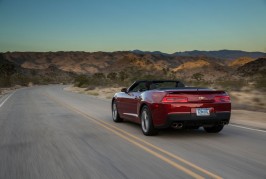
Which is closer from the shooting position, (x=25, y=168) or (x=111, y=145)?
(x=25, y=168)

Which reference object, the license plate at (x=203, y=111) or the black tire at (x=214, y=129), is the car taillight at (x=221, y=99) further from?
the black tire at (x=214, y=129)

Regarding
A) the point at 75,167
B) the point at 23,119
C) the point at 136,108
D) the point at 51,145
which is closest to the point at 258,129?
the point at 136,108

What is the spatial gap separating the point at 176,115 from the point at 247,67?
119953 mm

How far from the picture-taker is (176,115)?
380 inches

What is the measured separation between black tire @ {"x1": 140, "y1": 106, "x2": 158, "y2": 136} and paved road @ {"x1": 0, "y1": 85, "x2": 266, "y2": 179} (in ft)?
0.65

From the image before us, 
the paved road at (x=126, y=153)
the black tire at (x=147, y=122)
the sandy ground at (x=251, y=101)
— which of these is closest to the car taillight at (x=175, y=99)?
the black tire at (x=147, y=122)

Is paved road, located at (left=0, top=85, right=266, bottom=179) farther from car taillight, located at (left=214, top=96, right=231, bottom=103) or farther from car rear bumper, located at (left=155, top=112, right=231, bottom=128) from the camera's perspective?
car taillight, located at (left=214, top=96, right=231, bottom=103)

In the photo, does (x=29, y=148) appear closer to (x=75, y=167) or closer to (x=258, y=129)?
(x=75, y=167)

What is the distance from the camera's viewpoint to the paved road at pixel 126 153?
20.8ft

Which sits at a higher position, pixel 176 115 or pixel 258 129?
pixel 176 115

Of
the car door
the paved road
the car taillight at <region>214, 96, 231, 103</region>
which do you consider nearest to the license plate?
the car taillight at <region>214, 96, 231, 103</region>

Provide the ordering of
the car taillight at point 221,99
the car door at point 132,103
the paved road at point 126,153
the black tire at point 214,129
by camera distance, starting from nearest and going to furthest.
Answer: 1. the paved road at point 126,153
2. the car taillight at point 221,99
3. the black tire at point 214,129
4. the car door at point 132,103

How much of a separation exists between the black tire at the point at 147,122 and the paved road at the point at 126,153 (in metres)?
0.20

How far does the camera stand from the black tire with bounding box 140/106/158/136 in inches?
402
